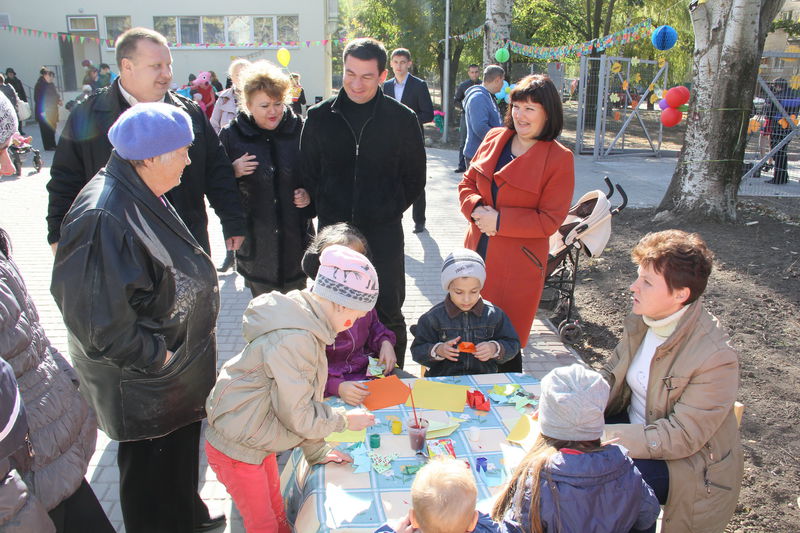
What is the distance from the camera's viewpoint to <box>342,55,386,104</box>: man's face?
365cm

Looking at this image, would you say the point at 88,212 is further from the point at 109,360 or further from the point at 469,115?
the point at 469,115

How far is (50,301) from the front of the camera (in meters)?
5.85

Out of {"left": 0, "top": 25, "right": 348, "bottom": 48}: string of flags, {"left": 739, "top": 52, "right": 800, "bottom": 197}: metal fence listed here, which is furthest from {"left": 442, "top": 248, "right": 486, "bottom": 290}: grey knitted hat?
{"left": 0, "top": 25, "right": 348, "bottom": 48}: string of flags

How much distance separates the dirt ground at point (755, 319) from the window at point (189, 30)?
70.5 ft

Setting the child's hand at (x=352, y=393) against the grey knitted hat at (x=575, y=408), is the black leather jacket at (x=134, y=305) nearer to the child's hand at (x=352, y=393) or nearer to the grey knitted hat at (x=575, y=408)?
the child's hand at (x=352, y=393)

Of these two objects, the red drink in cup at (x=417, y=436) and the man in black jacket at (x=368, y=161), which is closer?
the red drink in cup at (x=417, y=436)

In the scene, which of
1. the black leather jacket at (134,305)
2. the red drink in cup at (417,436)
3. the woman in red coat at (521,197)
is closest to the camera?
the black leather jacket at (134,305)

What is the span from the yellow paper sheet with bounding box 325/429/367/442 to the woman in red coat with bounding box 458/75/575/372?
1.37 m

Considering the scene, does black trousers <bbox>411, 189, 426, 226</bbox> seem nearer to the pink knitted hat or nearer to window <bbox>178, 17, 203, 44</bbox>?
the pink knitted hat

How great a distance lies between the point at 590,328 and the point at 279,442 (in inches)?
150

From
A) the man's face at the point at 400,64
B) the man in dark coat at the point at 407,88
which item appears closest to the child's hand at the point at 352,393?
the man in dark coat at the point at 407,88

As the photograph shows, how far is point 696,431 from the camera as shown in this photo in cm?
248

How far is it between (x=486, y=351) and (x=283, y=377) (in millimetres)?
1514

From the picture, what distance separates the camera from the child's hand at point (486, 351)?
3316 millimetres
